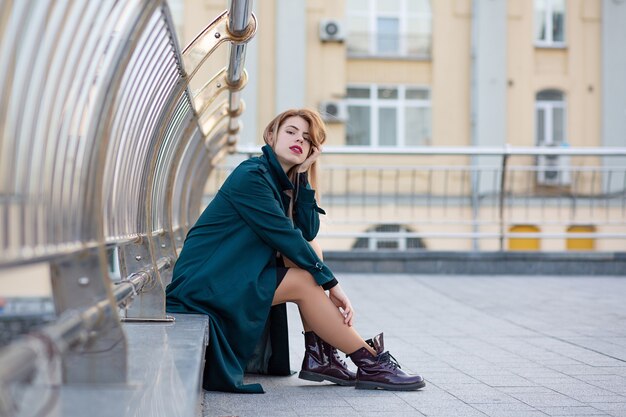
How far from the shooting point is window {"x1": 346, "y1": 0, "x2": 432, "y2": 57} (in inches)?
989

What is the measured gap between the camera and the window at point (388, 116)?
82.6 feet

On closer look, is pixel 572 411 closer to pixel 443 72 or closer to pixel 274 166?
pixel 274 166

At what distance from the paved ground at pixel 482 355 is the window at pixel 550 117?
15.6m

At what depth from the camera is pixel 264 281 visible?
4547mm

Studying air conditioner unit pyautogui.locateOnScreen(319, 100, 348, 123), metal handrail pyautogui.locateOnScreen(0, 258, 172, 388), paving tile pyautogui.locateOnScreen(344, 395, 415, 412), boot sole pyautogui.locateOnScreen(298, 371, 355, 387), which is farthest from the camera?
air conditioner unit pyautogui.locateOnScreen(319, 100, 348, 123)

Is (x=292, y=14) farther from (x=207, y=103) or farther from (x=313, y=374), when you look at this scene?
(x=313, y=374)

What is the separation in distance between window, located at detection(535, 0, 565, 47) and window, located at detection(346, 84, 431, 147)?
3249 mm

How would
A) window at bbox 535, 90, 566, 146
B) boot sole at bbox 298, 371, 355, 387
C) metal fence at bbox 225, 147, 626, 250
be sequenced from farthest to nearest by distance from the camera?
window at bbox 535, 90, 566, 146 < metal fence at bbox 225, 147, 626, 250 < boot sole at bbox 298, 371, 355, 387

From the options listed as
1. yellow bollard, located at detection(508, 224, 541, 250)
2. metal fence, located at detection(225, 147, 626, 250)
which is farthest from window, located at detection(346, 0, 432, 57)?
yellow bollard, located at detection(508, 224, 541, 250)

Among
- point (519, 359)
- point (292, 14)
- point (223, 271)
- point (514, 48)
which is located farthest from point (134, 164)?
point (514, 48)

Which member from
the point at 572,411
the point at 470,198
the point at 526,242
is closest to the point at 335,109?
the point at 470,198

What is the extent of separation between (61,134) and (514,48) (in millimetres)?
23836

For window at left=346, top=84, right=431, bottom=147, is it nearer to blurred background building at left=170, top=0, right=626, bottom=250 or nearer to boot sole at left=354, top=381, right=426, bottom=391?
blurred background building at left=170, top=0, right=626, bottom=250

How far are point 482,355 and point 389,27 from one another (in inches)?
803
